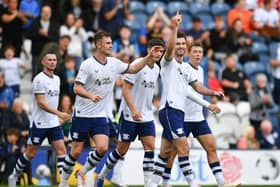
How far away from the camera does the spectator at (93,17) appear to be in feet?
87.1

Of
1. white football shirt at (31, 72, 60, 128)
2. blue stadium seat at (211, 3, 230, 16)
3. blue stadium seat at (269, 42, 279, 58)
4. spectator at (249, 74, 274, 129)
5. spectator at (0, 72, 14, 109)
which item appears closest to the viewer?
white football shirt at (31, 72, 60, 128)

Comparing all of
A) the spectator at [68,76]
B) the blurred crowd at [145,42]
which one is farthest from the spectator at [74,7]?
the spectator at [68,76]

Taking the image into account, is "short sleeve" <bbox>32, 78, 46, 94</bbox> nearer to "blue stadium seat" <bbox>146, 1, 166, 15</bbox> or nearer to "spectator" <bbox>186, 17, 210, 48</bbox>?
"spectator" <bbox>186, 17, 210, 48</bbox>

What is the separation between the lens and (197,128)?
1802cm

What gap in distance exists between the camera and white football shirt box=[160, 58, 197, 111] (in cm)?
1717

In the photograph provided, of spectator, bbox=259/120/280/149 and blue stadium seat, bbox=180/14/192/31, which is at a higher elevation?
blue stadium seat, bbox=180/14/192/31

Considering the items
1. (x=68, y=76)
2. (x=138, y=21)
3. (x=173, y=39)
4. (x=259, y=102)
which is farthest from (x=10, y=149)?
(x=138, y=21)

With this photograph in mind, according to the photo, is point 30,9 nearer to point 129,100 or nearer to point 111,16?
point 111,16

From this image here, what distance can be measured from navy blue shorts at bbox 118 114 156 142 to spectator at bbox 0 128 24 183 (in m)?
4.55

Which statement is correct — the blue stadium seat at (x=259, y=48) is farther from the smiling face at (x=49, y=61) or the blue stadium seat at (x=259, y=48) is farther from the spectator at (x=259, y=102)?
the smiling face at (x=49, y=61)

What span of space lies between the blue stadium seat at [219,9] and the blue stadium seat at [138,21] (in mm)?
2523

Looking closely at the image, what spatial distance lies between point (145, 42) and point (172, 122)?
10.4 meters

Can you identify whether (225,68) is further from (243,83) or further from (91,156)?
(91,156)

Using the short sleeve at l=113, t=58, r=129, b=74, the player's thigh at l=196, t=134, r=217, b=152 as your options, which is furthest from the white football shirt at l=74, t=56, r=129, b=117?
the player's thigh at l=196, t=134, r=217, b=152
